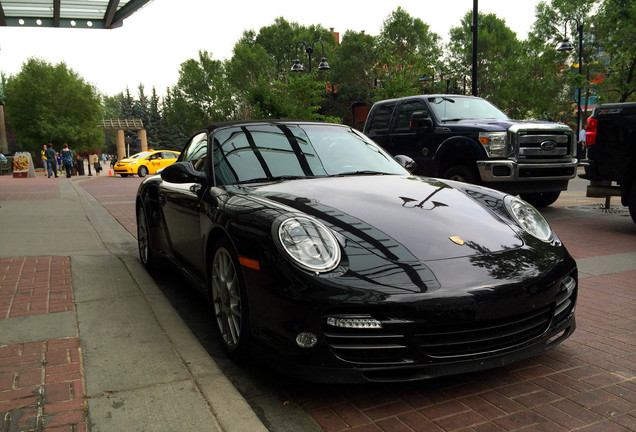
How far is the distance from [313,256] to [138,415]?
1.09 m

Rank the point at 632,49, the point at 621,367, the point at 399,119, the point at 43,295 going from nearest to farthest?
1. the point at 621,367
2. the point at 43,295
3. the point at 399,119
4. the point at 632,49

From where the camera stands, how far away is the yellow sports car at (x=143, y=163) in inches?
1217

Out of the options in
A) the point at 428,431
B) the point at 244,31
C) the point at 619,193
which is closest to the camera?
the point at 428,431

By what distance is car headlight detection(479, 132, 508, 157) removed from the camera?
863 cm

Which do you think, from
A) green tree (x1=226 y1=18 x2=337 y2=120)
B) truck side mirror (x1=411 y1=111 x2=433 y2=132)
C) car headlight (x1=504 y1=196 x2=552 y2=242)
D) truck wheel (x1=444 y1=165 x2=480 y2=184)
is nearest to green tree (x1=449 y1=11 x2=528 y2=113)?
green tree (x1=226 y1=18 x2=337 y2=120)

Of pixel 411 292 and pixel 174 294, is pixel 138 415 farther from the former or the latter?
pixel 174 294

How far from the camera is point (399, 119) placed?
33.3 ft

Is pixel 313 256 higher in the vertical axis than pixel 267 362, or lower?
higher

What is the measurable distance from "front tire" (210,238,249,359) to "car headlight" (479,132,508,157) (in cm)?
634

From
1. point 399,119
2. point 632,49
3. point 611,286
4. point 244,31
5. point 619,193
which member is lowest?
point 611,286

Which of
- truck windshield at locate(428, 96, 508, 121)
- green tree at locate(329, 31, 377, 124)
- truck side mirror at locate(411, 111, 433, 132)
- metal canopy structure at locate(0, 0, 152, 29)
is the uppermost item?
green tree at locate(329, 31, 377, 124)

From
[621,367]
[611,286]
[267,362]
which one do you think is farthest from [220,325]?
[611,286]

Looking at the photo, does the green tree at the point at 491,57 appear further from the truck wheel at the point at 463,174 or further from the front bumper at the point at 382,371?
the front bumper at the point at 382,371

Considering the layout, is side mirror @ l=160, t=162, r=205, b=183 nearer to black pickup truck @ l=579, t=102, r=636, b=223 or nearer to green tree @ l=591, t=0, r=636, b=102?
black pickup truck @ l=579, t=102, r=636, b=223
